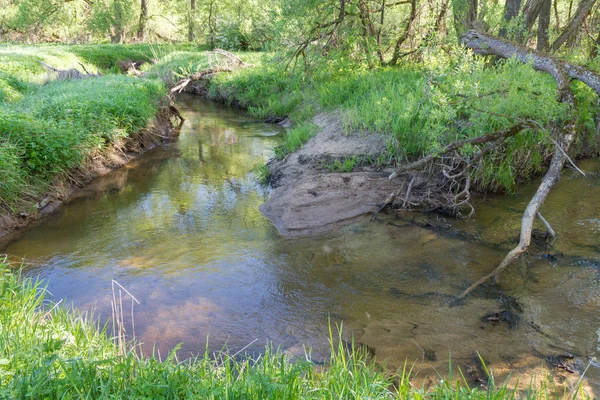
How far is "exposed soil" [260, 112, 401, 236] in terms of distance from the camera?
6891 millimetres

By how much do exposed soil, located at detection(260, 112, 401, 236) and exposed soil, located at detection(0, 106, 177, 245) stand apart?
3.37m

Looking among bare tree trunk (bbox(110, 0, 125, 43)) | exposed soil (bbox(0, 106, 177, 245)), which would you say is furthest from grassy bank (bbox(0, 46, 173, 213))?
bare tree trunk (bbox(110, 0, 125, 43))

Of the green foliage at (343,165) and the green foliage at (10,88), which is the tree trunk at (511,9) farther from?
the green foliage at (10,88)

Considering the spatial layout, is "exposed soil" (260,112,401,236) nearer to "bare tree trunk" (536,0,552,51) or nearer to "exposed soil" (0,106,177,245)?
"exposed soil" (0,106,177,245)

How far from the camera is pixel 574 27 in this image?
31.9 feet

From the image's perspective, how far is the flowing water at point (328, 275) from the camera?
4.12 m

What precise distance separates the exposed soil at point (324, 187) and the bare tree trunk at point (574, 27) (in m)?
5.04

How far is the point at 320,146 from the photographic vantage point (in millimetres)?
8992

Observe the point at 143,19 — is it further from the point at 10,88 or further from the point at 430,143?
the point at 430,143

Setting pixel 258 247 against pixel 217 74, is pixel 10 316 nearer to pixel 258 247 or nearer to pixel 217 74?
pixel 258 247

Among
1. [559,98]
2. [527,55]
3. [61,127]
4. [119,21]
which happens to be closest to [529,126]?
[559,98]

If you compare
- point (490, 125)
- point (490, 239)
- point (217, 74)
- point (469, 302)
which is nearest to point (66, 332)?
point (469, 302)

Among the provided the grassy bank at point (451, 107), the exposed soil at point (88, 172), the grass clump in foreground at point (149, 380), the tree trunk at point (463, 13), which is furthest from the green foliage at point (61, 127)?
the tree trunk at point (463, 13)

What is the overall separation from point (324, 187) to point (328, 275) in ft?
7.86
